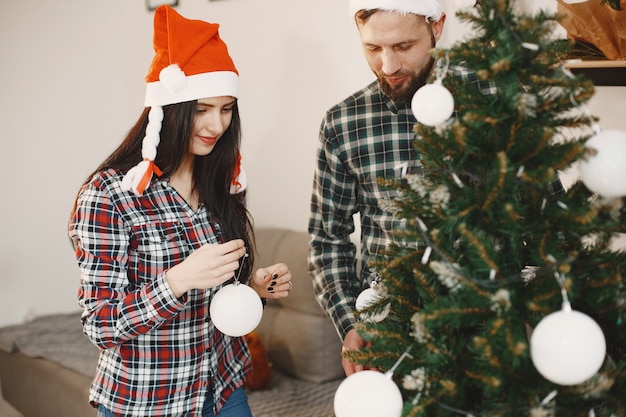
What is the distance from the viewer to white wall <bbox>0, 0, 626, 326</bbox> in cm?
324

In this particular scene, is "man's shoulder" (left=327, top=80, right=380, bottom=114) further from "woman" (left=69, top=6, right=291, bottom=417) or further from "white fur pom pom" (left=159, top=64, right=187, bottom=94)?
"white fur pom pom" (left=159, top=64, right=187, bottom=94)

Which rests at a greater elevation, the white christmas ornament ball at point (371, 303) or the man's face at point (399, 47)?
the man's face at point (399, 47)

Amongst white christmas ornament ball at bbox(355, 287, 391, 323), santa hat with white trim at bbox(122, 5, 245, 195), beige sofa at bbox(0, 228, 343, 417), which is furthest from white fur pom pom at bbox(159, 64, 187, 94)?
beige sofa at bbox(0, 228, 343, 417)

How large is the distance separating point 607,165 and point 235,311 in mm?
802

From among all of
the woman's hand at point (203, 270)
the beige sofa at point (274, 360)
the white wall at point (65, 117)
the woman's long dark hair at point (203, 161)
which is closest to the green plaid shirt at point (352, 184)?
the woman's long dark hair at point (203, 161)

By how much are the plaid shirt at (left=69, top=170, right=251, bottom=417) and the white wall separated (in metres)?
1.51

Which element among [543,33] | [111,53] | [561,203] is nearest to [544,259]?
[561,203]

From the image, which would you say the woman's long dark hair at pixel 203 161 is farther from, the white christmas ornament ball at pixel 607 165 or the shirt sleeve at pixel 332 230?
the white christmas ornament ball at pixel 607 165

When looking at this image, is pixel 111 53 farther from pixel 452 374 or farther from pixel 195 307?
pixel 452 374

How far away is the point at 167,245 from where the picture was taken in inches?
64.1

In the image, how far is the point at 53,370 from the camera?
117 inches

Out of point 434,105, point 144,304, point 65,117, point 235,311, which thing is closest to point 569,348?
point 434,105

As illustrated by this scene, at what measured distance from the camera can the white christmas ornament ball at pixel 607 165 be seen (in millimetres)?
997

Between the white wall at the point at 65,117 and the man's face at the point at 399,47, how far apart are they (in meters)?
1.51
